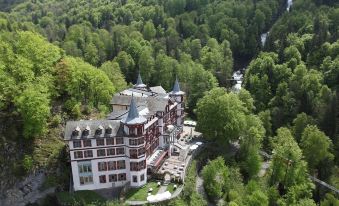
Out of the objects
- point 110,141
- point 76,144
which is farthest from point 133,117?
point 76,144

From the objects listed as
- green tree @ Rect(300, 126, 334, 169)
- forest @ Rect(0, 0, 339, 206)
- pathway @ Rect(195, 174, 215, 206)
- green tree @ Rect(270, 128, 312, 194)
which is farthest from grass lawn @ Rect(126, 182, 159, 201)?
green tree @ Rect(300, 126, 334, 169)

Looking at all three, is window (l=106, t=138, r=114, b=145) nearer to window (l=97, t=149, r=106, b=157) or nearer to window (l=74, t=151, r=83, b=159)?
window (l=97, t=149, r=106, b=157)

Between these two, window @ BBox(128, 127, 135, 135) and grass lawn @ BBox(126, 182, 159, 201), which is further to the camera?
window @ BBox(128, 127, 135, 135)

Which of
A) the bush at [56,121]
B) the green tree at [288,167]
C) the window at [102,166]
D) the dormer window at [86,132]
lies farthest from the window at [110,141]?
the green tree at [288,167]

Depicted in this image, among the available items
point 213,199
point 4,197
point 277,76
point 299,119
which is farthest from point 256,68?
point 4,197

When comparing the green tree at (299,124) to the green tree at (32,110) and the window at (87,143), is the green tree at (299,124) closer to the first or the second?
the window at (87,143)

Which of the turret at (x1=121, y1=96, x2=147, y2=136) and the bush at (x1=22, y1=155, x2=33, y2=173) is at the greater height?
the turret at (x1=121, y1=96, x2=147, y2=136)

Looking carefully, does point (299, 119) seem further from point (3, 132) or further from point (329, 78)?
point (3, 132)
